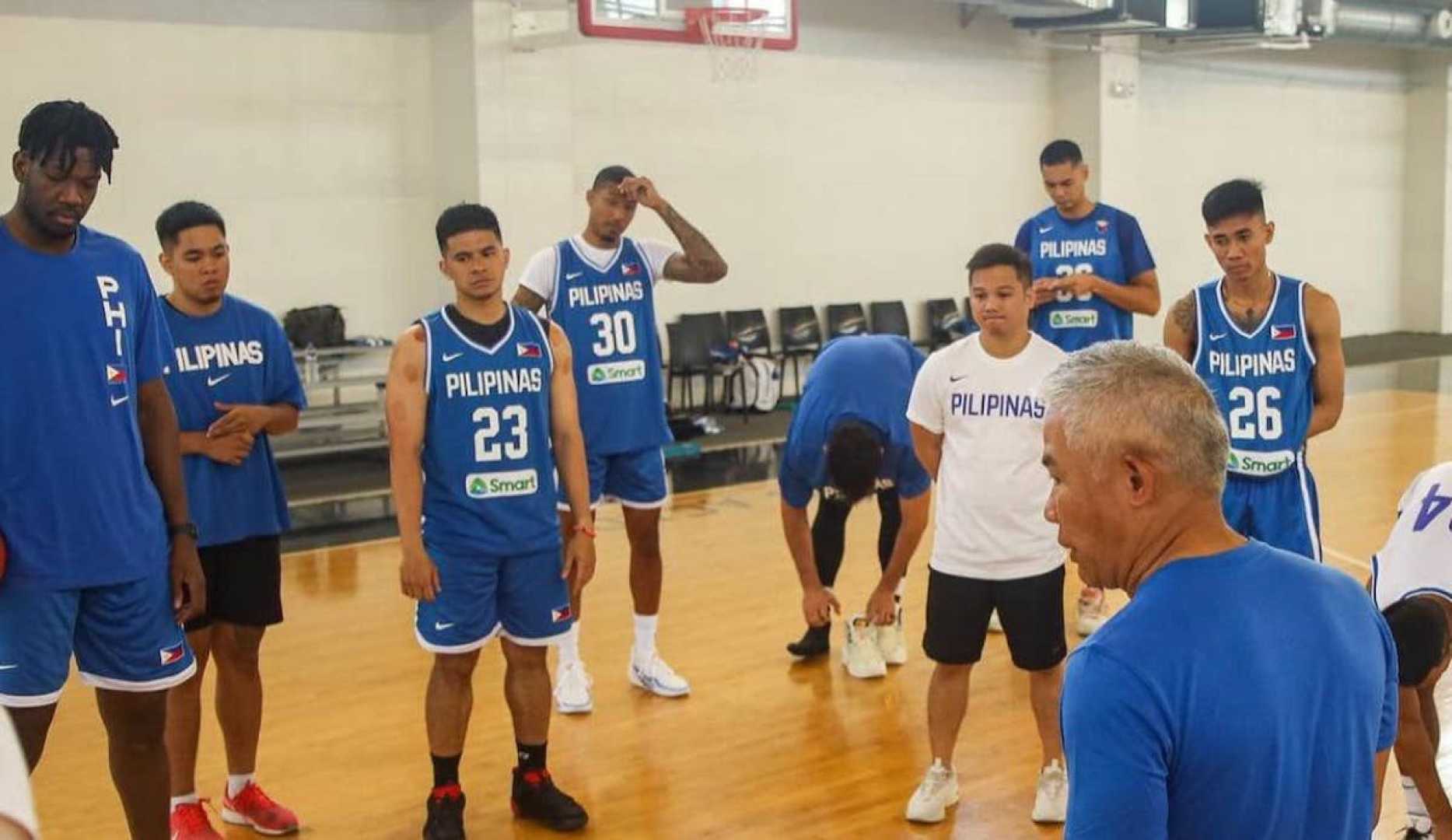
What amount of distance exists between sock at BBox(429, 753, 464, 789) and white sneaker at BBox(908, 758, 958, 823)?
1.28m

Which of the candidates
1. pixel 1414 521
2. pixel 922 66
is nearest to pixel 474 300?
pixel 1414 521

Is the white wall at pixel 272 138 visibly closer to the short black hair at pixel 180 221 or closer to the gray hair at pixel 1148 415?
the short black hair at pixel 180 221

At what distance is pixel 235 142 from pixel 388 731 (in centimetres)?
652

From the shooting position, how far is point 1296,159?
1841 cm

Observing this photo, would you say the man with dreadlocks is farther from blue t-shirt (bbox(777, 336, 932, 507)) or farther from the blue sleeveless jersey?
blue t-shirt (bbox(777, 336, 932, 507))

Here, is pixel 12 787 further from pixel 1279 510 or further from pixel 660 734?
pixel 660 734

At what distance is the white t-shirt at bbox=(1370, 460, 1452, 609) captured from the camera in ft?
10.6

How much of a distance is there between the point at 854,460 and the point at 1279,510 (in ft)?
4.11

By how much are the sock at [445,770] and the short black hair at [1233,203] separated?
8.55 ft

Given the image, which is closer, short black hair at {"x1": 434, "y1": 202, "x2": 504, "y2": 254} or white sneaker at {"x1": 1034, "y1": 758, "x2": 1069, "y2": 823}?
short black hair at {"x1": 434, "y1": 202, "x2": 504, "y2": 254}

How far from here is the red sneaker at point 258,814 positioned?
4.34 metres

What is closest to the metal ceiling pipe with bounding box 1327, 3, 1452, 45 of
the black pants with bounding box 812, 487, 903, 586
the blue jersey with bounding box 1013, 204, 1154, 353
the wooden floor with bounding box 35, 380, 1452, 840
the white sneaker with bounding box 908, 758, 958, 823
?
the wooden floor with bounding box 35, 380, 1452, 840

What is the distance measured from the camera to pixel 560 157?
11547mm

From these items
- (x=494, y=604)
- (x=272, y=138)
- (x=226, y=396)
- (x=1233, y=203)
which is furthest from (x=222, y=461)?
(x=272, y=138)
